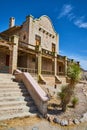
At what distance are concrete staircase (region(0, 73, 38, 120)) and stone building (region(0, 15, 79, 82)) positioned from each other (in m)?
6.78

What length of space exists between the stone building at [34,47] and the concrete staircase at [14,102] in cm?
678

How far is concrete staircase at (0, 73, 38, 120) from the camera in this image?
27.1 ft

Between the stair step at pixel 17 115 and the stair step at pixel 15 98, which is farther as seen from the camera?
the stair step at pixel 15 98

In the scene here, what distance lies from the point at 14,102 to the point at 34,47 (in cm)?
1205

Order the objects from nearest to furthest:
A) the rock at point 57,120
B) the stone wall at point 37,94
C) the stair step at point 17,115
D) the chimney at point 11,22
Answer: the stair step at point 17,115 < the rock at point 57,120 < the stone wall at point 37,94 < the chimney at point 11,22

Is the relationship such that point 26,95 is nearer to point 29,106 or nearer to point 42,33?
point 29,106

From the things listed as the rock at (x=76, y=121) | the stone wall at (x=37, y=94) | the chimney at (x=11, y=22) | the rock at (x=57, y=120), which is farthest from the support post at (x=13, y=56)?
the chimney at (x=11, y=22)

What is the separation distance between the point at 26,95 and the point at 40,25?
15.6 m

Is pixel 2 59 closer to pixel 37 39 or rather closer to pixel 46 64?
pixel 37 39

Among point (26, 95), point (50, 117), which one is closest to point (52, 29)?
point (26, 95)

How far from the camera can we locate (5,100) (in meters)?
9.12

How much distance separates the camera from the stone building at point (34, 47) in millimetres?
18672

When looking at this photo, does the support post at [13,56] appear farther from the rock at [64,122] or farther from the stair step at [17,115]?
the rock at [64,122]

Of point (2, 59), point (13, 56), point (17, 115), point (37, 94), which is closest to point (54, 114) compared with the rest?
point (37, 94)
